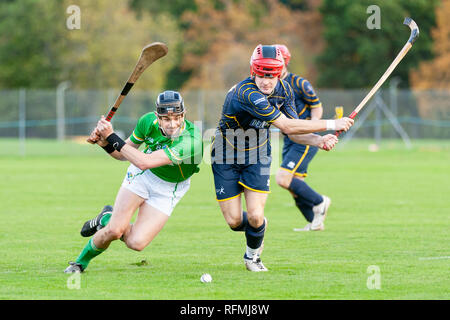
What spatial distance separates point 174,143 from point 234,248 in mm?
2357

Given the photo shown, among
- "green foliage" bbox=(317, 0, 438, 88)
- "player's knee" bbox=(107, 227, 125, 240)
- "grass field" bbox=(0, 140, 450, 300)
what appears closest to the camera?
"grass field" bbox=(0, 140, 450, 300)

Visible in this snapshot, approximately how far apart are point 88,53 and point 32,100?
786 inches

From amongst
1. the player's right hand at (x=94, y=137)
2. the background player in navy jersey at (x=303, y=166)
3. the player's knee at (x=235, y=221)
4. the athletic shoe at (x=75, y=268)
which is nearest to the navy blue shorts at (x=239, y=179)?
the player's knee at (x=235, y=221)

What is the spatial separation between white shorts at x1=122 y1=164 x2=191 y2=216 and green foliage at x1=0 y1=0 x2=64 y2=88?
4668 cm

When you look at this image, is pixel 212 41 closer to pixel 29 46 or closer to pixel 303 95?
pixel 29 46

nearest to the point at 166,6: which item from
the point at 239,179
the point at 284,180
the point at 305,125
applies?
the point at 284,180

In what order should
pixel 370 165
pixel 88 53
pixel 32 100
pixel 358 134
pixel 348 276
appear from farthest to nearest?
pixel 88 53
pixel 358 134
pixel 32 100
pixel 370 165
pixel 348 276

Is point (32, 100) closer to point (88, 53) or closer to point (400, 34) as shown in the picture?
point (88, 53)

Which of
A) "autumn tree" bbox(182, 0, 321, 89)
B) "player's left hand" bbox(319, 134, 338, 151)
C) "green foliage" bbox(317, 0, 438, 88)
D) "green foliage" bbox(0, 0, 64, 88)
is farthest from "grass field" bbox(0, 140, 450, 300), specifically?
"autumn tree" bbox(182, 0, 321, 89)

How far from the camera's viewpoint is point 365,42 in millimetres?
55062

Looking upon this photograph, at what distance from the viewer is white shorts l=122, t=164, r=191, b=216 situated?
316 inches

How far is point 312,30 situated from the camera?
198ft

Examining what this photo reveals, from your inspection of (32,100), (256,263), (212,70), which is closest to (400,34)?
(212,70)

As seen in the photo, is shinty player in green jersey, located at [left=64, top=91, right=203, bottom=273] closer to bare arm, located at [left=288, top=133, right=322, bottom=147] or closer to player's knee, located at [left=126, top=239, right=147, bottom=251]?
player's knee, located at [left=126, top=239, right=147, bottom=251]
